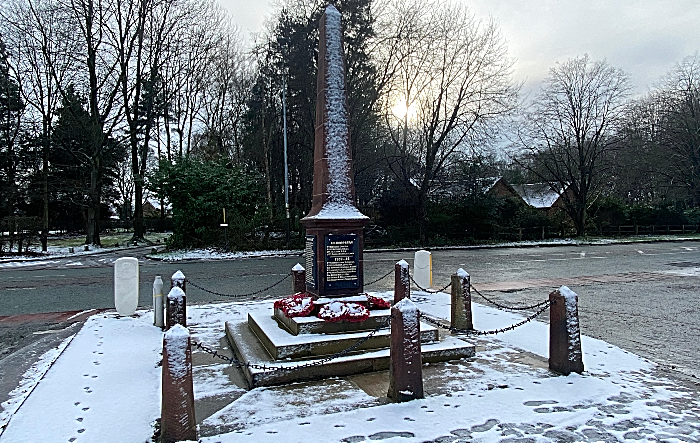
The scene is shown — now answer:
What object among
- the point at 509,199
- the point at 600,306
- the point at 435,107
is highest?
the point at 435,107

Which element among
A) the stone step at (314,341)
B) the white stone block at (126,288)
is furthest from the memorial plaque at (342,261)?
the white stone block at (126,288)

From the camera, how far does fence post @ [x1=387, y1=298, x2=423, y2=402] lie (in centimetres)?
470

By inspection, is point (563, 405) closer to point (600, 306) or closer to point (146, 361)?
point (146, 361)

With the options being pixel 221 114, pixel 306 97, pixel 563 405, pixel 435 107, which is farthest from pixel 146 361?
pixel 221 114

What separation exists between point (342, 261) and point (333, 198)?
101 centimetres

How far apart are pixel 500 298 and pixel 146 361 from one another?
8.19 m

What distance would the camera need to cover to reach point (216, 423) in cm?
430

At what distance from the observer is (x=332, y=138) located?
24.4 feet

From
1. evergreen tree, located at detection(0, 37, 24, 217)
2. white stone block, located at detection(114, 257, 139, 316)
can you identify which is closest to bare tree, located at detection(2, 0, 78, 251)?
evergreen tree, located at detection(0, 37, 24, 217)

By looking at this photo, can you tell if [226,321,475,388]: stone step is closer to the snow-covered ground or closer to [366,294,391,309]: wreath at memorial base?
the snow-covered ground

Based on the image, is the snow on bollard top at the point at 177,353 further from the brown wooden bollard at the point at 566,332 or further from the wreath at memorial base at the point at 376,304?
the brown wooden bollard at the point at 566,332

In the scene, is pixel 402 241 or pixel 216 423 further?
pixel 402 241

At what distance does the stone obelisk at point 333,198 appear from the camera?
703 centimetres

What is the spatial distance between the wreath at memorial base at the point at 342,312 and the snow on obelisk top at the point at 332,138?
1390 millimetres
